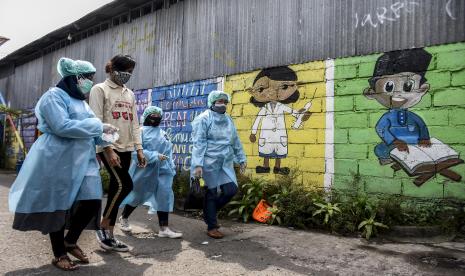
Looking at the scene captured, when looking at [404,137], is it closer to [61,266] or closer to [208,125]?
[208,125]

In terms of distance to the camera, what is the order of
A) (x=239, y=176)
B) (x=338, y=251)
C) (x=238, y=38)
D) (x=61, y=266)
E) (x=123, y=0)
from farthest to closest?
(x=123, y=0)
(x=238, y=38)
(x=239, y=176)
(x=338, y=251)
(x=61, y=266)

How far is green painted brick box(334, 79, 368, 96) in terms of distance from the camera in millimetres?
5582

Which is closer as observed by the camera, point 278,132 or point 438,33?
point 438,33

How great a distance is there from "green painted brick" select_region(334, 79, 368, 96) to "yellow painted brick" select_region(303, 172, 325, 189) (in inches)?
48.2

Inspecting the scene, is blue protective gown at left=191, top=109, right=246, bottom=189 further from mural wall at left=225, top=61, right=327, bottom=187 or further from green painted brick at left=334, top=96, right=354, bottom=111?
green painted brick at left=334, top=96, right=354, bottom=111

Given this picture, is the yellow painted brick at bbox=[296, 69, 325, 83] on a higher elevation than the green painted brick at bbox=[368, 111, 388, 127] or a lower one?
higher

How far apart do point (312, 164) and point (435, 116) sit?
1.82 meters

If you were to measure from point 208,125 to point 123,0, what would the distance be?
20.8 ft

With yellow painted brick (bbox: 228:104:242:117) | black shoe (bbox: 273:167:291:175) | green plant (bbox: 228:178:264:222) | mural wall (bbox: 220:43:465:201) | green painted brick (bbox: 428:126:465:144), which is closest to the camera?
green painted brick (bbox: 428:126:465:144)

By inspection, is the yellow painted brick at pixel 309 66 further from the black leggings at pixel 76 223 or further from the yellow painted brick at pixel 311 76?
the black leggings at pixel 76 223

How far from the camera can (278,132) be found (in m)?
6.57

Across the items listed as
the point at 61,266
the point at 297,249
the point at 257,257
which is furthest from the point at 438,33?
the point at 61,266

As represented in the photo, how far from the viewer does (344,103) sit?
5.75 m

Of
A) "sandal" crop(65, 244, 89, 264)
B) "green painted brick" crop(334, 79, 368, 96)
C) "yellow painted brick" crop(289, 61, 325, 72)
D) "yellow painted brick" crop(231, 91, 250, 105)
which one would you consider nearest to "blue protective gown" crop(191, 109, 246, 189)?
"sandal" crop(65, 244, 89, 264)
